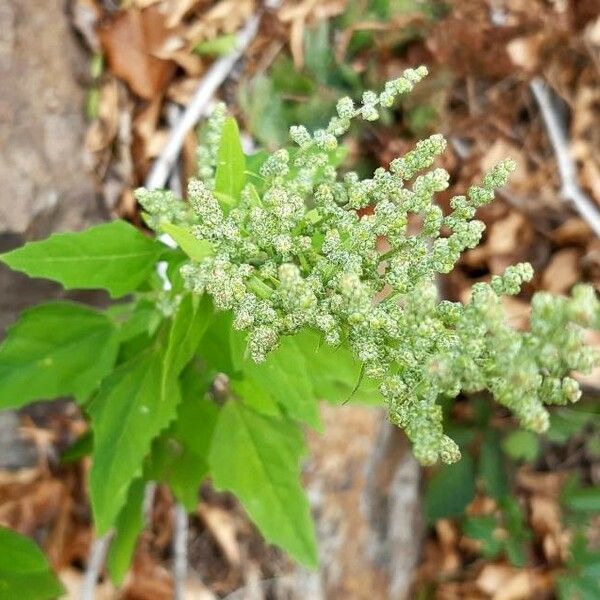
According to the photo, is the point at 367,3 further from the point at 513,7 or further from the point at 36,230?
the point at 36,230

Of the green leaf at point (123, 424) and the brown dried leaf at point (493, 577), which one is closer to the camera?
the green leaf at point (123, 424)

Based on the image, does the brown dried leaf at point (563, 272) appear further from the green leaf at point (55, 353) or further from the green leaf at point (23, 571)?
the green leaf at point (23, 571)

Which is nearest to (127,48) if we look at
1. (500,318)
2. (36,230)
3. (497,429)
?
(36,230)

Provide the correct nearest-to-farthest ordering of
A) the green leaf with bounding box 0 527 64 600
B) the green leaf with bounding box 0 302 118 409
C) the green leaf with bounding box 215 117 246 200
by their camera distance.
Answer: the green leaf with bounding box 215 117 246 200 < the green leaf with bounding box 0 302 118 409 < the green leaf with bounding box 0 527 64 600

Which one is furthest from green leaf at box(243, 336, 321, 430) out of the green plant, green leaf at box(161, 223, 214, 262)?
green leaf at box(161, 223, 214, 262)

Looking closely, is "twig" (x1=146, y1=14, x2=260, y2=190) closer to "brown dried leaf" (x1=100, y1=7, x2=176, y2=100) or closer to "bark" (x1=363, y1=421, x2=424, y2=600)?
"brown dried leaf" (x1=100, y1=7, x2=176, y2=100)

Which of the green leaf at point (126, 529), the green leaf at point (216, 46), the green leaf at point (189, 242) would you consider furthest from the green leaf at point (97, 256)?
the green leaf at point (216, 46)

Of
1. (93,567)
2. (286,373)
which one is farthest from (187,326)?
(93,567)
